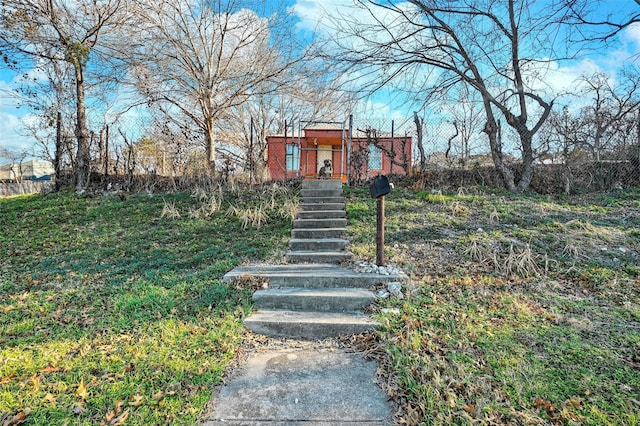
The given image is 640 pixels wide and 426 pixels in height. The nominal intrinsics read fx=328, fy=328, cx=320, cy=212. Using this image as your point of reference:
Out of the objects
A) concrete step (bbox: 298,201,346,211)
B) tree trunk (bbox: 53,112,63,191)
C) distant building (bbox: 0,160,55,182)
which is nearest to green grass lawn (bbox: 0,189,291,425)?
concrete step (bbox: 298,201,346,211)

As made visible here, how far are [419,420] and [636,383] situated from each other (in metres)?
1.56

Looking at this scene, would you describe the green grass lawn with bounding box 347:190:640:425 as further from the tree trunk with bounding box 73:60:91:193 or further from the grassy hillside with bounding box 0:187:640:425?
the tree trunk with bounding box 73:60:91:193

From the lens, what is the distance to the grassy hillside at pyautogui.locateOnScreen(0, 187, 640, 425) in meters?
2.14

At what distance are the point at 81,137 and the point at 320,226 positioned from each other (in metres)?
6.72

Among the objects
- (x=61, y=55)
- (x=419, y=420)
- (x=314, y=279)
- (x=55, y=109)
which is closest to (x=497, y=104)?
(x=314, y=279)

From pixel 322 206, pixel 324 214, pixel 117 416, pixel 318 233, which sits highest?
pixel 322 206

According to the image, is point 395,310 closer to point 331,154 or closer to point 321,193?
point 321,193

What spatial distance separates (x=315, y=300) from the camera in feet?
11.9

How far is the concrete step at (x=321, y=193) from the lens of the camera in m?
7.49

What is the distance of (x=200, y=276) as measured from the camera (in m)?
4.27

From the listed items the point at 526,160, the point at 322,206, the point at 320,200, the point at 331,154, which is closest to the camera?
the point at 322,206

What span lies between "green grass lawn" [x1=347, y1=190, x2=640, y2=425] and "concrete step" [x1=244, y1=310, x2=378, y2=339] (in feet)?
0.88

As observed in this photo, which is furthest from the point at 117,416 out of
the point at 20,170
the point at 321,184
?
the point at 20,170

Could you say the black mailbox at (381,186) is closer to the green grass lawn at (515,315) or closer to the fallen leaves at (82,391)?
the green grass lawn at (515,315)
